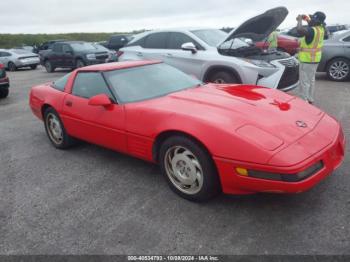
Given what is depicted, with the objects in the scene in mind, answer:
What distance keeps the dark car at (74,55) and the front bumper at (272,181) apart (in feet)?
44.0

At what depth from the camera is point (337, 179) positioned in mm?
3432

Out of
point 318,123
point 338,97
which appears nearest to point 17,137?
point 318,123

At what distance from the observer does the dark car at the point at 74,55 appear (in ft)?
49.7

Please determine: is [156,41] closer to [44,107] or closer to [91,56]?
[44,107]

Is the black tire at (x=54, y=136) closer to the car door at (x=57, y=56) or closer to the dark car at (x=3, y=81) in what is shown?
the dark car at (x=3, y=81)

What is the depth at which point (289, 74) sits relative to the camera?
664 centimetres

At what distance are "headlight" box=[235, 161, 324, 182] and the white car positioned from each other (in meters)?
3.76

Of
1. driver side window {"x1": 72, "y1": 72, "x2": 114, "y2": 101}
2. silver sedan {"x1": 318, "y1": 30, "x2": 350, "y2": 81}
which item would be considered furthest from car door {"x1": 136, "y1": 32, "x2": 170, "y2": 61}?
silver sedan {"x1": 318, "y1": 30, "x2": 350, "y2": 81}

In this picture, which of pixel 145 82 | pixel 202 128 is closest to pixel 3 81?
pixel 145 82

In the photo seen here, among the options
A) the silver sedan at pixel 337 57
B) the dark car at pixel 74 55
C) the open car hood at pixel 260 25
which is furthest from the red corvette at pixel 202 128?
the dark car at pixel 74 55

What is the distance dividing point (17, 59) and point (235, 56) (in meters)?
16.0

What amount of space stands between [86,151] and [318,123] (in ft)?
10.1

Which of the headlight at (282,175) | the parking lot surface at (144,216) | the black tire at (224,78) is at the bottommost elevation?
the parking lot surface at (144,216)

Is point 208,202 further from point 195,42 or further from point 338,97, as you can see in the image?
point 338,97
